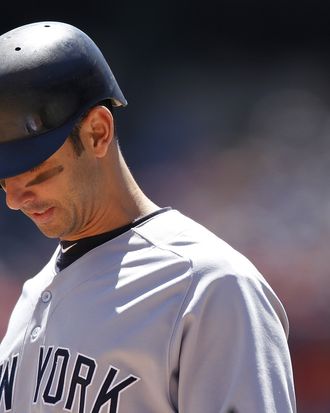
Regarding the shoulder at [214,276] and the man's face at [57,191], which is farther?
the man's face at [57,191]

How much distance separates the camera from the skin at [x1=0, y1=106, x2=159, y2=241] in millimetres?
1231

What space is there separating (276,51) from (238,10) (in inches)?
13.5

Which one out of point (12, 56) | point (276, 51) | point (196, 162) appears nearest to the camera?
point (12, 56)

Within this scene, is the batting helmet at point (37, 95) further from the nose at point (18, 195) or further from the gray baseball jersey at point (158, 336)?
the gray baseball jersey at point (158, 336)

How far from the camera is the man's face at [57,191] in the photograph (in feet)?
4.04

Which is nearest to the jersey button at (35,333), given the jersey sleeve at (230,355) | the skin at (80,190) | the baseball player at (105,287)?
the baseball player at (105,287)

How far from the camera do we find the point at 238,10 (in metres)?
5.15

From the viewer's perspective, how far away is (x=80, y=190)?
4.09 ft

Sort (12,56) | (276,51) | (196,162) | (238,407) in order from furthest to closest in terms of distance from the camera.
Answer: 1. (276,51)
2. (196,162)
3. (12,56)
4. (238,407)

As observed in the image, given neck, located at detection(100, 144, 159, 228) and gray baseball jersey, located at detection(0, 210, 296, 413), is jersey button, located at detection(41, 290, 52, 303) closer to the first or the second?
gray baseball jersey, located at detection(0, 210, 296, 413)

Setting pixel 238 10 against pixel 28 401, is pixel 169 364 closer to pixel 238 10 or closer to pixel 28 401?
pixel 28 401

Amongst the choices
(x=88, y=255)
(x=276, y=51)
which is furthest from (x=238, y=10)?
(x=88, y=255)

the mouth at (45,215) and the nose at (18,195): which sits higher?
the nose at (18,195)

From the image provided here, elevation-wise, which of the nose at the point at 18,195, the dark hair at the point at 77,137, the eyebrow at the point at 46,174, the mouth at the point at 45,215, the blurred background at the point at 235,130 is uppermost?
the dark hair at the point at 77,137
